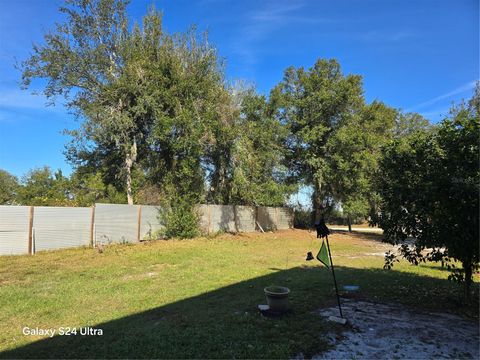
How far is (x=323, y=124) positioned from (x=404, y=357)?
2036 cm

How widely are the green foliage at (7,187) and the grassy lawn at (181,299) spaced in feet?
134

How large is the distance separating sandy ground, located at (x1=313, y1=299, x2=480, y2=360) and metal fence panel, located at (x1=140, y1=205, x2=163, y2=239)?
12002 millimetres

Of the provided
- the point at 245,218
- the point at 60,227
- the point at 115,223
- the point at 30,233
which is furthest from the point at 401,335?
the point at 245,218

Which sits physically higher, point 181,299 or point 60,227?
point 60,227

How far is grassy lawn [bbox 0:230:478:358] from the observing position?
4.19 metres

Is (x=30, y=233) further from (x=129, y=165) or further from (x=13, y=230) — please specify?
(x=129, y=165)

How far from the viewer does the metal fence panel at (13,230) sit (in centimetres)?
1144

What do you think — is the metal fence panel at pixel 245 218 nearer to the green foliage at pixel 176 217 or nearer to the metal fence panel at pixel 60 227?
the green foliage at pixel 176 217

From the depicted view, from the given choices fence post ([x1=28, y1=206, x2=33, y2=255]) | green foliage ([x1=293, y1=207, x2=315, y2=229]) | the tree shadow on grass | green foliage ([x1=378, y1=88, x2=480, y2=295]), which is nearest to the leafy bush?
fence post ([x1=28, y1=206, x2=33, y2=255])

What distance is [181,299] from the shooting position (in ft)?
21.0

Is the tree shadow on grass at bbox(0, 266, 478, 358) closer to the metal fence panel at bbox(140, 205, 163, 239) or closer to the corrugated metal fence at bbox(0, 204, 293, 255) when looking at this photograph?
the corrugated metal fence at bbox(0, 204, 293, 255)

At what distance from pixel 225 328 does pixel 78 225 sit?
10.9 metres

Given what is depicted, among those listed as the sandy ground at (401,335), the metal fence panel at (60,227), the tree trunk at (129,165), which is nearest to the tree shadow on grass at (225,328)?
the sandy ground at (401,335)

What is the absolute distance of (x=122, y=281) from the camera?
799 cm
